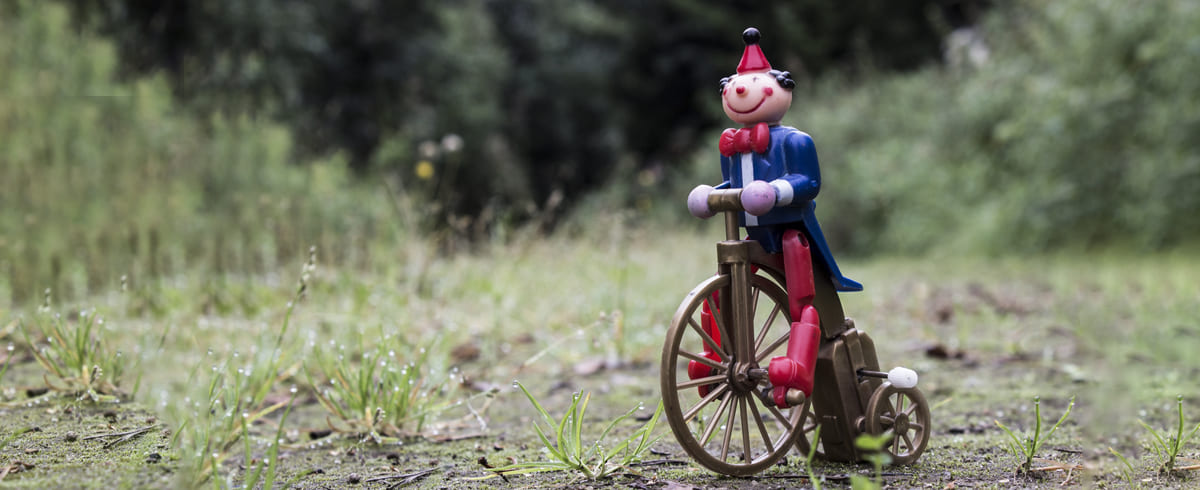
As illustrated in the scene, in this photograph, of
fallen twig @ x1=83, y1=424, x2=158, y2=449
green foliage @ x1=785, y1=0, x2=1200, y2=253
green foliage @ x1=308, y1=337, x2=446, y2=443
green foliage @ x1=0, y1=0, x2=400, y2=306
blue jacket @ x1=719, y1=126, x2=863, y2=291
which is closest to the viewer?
fallen twig @ x1=83, y1=424, x2=158, y2=449

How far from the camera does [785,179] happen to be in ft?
5.60

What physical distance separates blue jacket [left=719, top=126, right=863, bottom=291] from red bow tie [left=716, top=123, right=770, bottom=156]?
15mm

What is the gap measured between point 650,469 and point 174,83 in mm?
6244

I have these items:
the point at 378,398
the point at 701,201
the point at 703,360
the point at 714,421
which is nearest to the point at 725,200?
the point at 701,201

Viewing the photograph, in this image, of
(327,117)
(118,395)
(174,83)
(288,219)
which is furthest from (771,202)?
(327,117)

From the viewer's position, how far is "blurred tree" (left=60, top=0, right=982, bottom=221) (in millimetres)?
8555

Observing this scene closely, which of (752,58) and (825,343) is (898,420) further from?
(752,58)

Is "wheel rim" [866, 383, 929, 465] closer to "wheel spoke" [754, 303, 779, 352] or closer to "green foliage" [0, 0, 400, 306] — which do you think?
"wheel spoke" [754, 303, 779, 352]

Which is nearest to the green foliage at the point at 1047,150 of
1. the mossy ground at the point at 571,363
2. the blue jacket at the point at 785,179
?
the mossy ground at the point at 571,363

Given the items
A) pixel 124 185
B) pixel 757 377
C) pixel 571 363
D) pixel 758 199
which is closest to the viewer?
pixel 758 199

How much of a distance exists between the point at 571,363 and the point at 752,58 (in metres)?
1.80

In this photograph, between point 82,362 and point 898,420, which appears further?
point 82,362

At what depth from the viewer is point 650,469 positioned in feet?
6.05

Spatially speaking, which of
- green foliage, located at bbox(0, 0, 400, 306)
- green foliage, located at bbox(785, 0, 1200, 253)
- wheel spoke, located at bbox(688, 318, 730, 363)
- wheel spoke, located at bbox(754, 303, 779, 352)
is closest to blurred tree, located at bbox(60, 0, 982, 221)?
green foliage, located at bbox(0, 0, 400, 306)
